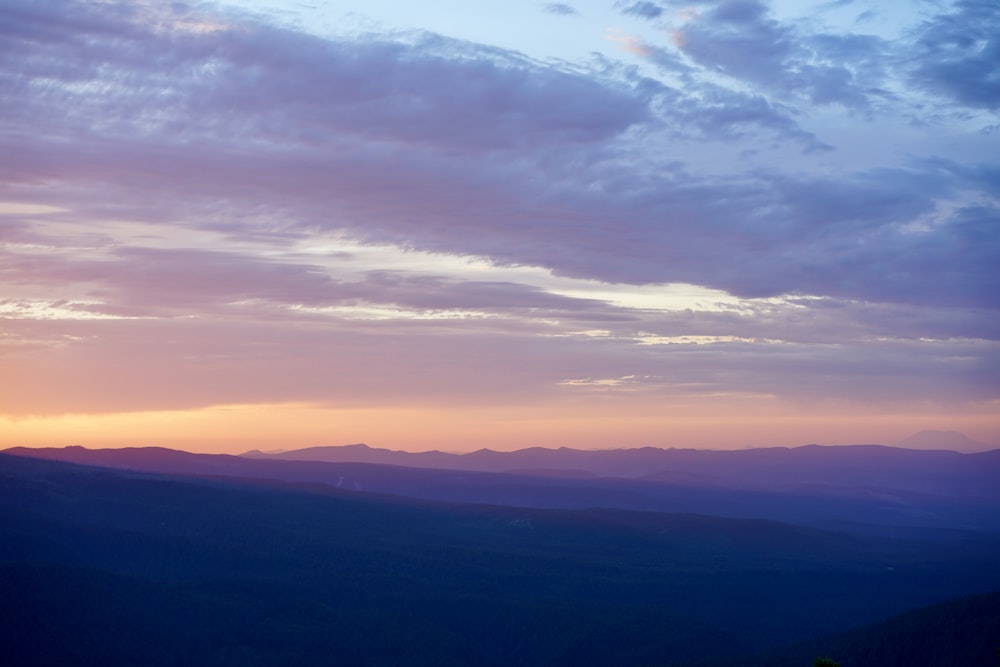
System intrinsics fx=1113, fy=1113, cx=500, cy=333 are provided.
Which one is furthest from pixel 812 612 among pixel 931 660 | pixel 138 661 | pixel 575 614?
pixel 138 661

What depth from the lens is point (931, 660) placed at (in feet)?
387

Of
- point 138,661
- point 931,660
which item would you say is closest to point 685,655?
point 931,660

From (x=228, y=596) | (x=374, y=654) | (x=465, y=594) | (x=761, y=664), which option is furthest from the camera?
(x=465, y=594)

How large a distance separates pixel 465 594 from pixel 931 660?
86.1 metres

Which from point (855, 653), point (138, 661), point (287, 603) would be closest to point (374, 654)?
point (287, 603)

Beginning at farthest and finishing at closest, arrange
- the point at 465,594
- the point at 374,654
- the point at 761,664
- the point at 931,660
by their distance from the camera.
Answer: the point at 465,594 → the point at 374,654 → the point at 761,664 → the point at 931,660

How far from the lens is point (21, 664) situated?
131875mm

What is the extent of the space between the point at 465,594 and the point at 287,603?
31.9 m

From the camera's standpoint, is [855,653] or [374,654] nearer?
[855,653]

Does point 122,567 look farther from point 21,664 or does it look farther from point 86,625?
point 21,664

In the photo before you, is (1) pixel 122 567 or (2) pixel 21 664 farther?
(1) pixel 122 567

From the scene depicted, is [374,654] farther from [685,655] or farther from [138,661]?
[685,655]

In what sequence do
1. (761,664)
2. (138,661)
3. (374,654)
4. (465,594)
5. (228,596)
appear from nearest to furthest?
(761,664)
(138,661)
(374,654)
(228,596)
(465,594)

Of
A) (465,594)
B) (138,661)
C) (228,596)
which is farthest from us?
(465,594)
